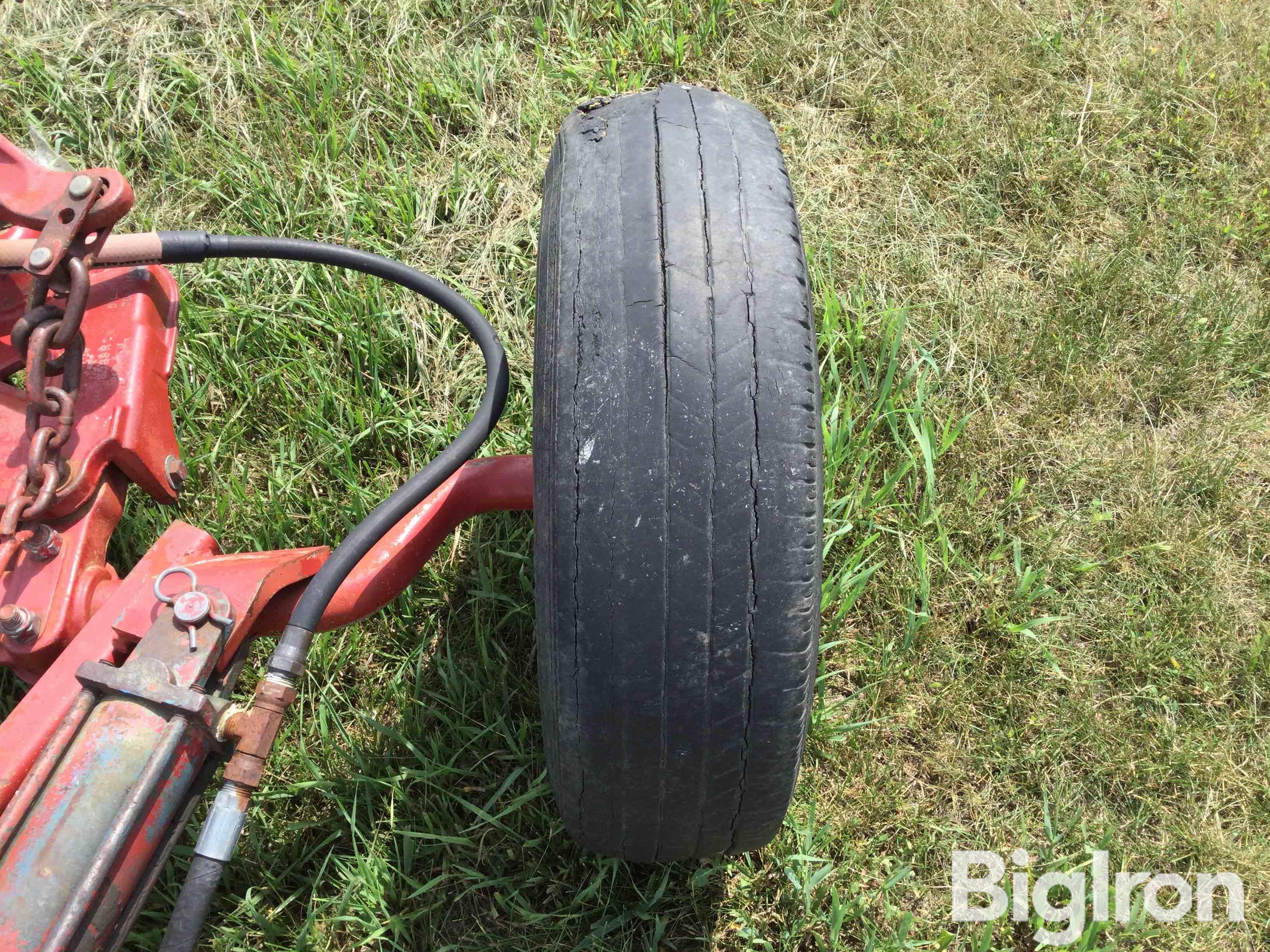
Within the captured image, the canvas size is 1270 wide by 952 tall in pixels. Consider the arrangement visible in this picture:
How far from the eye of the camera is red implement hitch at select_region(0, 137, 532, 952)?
1.34 metres

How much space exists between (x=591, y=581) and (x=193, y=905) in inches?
29.2

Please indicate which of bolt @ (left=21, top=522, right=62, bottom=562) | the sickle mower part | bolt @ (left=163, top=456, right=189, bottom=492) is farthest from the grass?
bolt @ (left=21, top=522, right=62, bottom=562)

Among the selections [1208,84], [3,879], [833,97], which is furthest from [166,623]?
[1208,84]

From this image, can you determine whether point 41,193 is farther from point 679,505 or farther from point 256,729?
point 679,505

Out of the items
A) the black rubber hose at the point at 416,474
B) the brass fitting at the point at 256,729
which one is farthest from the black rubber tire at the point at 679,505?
the brass fitting at the point at 256,729

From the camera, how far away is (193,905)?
1370 mm

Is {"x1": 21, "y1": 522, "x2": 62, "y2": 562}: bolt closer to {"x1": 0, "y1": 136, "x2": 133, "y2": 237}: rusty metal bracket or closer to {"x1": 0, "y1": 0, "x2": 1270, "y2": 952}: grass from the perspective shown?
{"x1": 0, "y1": 136, "x2": 133, "y2": 237}: rusty metal bracket

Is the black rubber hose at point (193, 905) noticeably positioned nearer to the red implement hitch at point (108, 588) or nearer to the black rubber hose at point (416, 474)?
the red implement hitch at point (108, 588)

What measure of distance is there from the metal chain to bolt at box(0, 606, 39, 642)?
2.9 inches

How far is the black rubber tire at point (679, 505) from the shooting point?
53.7 inches

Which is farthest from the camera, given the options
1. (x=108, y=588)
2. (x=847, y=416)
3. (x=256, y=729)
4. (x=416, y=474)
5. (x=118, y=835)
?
(x=847, y=416)

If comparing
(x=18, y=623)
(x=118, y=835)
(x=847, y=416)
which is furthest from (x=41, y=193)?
(x=847, y=416)

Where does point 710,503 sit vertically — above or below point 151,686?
above

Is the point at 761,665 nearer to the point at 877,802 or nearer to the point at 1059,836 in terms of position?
the point at 877,802
